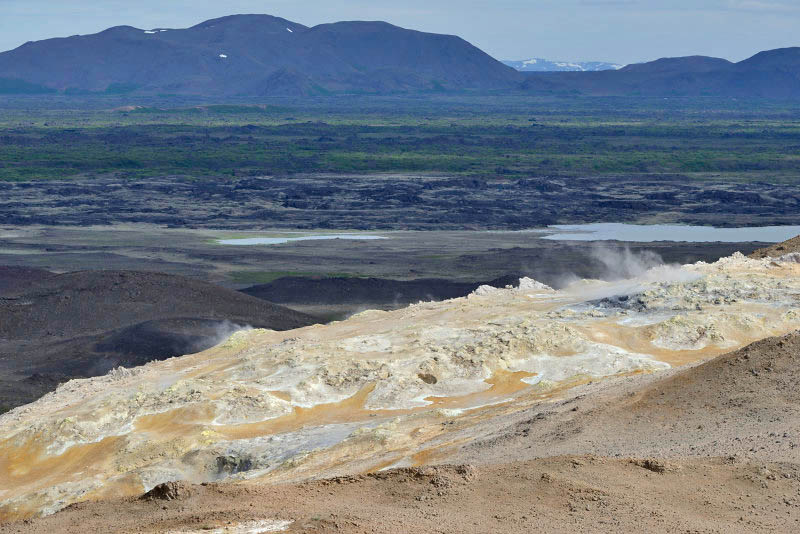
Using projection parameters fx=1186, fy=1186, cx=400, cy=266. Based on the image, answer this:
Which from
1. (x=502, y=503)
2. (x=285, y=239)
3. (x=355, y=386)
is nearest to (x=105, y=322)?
(x=355, y=386)

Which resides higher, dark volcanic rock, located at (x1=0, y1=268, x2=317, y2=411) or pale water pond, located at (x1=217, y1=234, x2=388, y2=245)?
dark volcanic rock, located at (x1=0, y1=268, x2=317, y2=411)

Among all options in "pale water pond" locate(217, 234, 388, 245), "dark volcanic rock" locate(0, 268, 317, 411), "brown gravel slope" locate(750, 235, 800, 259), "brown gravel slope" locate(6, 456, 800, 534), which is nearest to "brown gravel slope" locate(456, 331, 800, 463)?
"brown gravel slope" locate(6, 456, 800, 534)

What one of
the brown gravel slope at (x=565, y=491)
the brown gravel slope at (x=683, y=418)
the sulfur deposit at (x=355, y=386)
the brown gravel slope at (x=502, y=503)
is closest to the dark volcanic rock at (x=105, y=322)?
the sulfur deposit at (x=355, y=386)

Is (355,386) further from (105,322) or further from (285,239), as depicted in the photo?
(285,239)

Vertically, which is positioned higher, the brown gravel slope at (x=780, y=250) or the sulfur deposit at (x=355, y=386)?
the brown gravel slope at (x=780, y=250)

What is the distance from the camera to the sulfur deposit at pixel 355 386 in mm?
21859

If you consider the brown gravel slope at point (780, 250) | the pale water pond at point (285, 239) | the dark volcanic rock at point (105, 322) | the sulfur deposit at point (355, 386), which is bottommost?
the pale water pond at point (285, 239)

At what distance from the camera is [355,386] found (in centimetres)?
2645

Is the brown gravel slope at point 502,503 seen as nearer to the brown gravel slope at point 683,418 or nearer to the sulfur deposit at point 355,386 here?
the brown gravel slope at point 683,418

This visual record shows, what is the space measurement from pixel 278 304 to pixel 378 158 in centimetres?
7894

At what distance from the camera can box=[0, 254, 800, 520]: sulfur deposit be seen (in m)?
21.9

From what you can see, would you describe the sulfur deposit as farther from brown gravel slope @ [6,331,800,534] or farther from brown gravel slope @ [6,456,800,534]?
brown gravel slope @ [6,456,800,534]

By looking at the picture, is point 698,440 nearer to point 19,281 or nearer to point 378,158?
point 19,281

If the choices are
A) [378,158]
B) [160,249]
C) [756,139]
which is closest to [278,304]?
[160,249]
